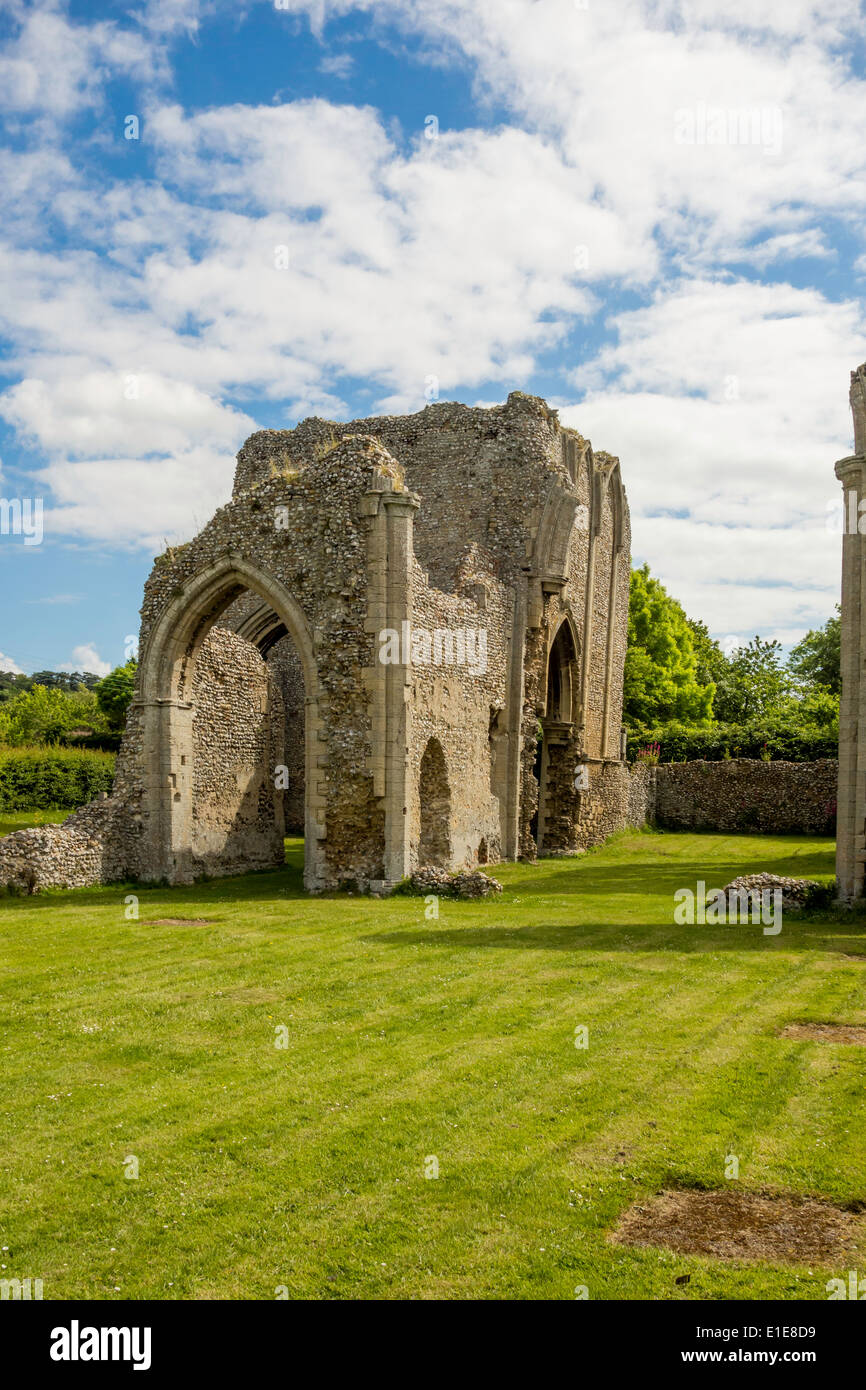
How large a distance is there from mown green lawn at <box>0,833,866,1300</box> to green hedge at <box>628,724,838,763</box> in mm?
24263

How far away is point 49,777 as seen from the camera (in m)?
29.5

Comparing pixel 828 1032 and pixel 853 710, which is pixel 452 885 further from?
pixel 828 1032

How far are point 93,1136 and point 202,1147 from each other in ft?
2.35

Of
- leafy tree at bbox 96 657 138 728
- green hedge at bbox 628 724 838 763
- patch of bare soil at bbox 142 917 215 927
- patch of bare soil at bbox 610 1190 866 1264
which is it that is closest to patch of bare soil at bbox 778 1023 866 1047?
patch of bare soil at bbox 610 1190 866 1264

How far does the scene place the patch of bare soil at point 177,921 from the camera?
14023 millimetres

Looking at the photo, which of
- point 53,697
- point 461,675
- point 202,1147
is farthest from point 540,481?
point 53,697

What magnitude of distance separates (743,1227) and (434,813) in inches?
594

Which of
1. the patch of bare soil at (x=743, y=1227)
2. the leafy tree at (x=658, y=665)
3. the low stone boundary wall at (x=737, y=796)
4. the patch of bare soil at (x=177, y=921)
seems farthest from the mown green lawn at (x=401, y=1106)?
the leafy tree at (x=658, y=665)

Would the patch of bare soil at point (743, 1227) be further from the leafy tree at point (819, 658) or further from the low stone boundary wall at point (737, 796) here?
the leafy tree at point (819, 658)

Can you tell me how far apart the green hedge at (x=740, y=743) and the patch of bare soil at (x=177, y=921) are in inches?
1026

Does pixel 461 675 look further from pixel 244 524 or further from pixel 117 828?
pixel 117 828

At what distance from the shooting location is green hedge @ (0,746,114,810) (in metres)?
28.5

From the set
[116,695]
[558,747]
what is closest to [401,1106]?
[558,747]

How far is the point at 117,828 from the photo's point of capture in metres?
18.7
